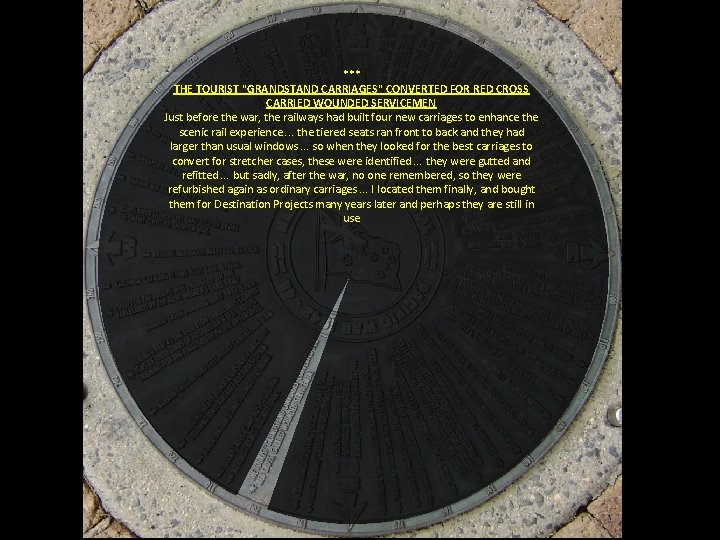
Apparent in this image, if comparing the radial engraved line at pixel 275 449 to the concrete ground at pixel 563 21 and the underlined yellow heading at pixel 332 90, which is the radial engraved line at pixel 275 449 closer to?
the underlined yellow heading at pixel 332 90

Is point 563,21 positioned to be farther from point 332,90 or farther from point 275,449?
point 275,449

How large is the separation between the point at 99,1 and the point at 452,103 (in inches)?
86.1

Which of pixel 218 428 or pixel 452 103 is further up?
pixel 452 103

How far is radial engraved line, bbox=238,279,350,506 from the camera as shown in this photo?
326 centimetres

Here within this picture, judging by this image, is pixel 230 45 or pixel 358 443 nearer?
pixel 358 443

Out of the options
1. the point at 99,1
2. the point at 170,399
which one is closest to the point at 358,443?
the point at 170,399

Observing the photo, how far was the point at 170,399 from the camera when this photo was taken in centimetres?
333

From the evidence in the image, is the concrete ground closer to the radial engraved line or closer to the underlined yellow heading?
the underlined yellow heading

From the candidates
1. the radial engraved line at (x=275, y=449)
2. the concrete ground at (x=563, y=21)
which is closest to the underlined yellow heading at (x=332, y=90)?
the concrete ground at (x=563, y=21)

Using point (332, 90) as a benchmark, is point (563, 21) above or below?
above

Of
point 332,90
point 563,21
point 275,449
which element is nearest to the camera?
point 275,449

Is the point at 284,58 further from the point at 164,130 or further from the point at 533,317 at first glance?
the point at 533,317

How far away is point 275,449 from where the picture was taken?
128 inches

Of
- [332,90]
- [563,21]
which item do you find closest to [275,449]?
[332,90]
